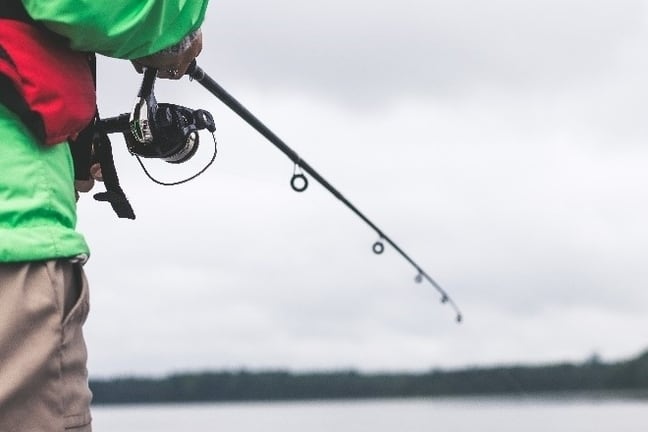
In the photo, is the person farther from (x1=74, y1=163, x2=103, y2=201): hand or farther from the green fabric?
(x1=74, y1=163, x2=103, y2=201): hand

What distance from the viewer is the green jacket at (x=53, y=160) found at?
186cm

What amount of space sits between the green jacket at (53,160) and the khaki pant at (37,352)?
41 millimetres

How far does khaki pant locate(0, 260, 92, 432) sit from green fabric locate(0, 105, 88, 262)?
0.03 m

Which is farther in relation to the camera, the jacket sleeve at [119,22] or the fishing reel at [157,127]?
the fishing reel at [157,127]

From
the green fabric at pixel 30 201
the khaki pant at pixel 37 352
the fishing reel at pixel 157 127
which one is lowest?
the khaki pant at pixel 37 352

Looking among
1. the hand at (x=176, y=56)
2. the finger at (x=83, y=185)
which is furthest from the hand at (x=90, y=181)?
the hand at (x=176, y=56)

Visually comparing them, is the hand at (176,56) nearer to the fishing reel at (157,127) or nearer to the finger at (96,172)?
the fishing reel at (157,127)

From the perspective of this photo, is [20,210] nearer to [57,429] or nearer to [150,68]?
[57,429]

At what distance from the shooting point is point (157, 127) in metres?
2.56

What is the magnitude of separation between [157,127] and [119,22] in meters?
0.61

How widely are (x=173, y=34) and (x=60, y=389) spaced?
74 cm

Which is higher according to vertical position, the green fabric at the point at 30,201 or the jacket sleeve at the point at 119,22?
the jacket sleeve at the point at 119,22

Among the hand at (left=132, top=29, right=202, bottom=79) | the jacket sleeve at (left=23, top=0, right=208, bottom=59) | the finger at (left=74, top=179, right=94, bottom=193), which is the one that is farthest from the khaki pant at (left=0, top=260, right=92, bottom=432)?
the finger at (left=74, top=179, right=94, bottom=193)

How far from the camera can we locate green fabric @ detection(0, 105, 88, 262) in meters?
1.85
